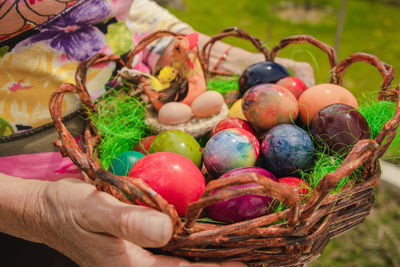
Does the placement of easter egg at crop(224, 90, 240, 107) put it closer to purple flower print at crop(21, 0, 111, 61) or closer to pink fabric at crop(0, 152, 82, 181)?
purple flower print at crop(21, 0, 111, 61)

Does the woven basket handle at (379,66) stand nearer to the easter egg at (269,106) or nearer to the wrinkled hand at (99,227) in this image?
the easter egg at (269,106)

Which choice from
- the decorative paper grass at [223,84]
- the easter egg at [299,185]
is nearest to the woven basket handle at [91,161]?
the easter egg at [299,185]

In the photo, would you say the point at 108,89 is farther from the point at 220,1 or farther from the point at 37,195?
the point at 220,1

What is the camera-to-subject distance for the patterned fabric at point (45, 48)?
0.93 m

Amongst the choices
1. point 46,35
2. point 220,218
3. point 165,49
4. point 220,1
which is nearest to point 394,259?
point 220,218

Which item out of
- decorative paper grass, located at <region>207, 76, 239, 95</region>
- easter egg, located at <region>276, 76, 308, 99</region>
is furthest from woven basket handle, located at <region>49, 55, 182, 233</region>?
easter egg, located at <region>276, 76, 308, 99</region>

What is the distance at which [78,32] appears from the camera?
105 cm

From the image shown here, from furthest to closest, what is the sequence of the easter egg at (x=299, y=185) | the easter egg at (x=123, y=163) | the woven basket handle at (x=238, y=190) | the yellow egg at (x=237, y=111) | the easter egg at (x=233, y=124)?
the yellow egg at (x=237, y=111) < the easter egg at (x=233, y=124) < the easter egg at (x=123, y=163) < the easter egg at (x=299, y=185) < the woven basket handle at (x=238, y=190)

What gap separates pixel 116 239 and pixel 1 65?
23.1 inches

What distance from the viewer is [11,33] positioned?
36.0 inches

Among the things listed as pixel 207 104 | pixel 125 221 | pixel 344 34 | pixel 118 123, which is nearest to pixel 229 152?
pixel 207 104

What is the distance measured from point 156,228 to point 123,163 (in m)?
0.39

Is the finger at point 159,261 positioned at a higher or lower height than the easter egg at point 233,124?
lower

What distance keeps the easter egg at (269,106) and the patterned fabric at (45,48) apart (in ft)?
1.59
